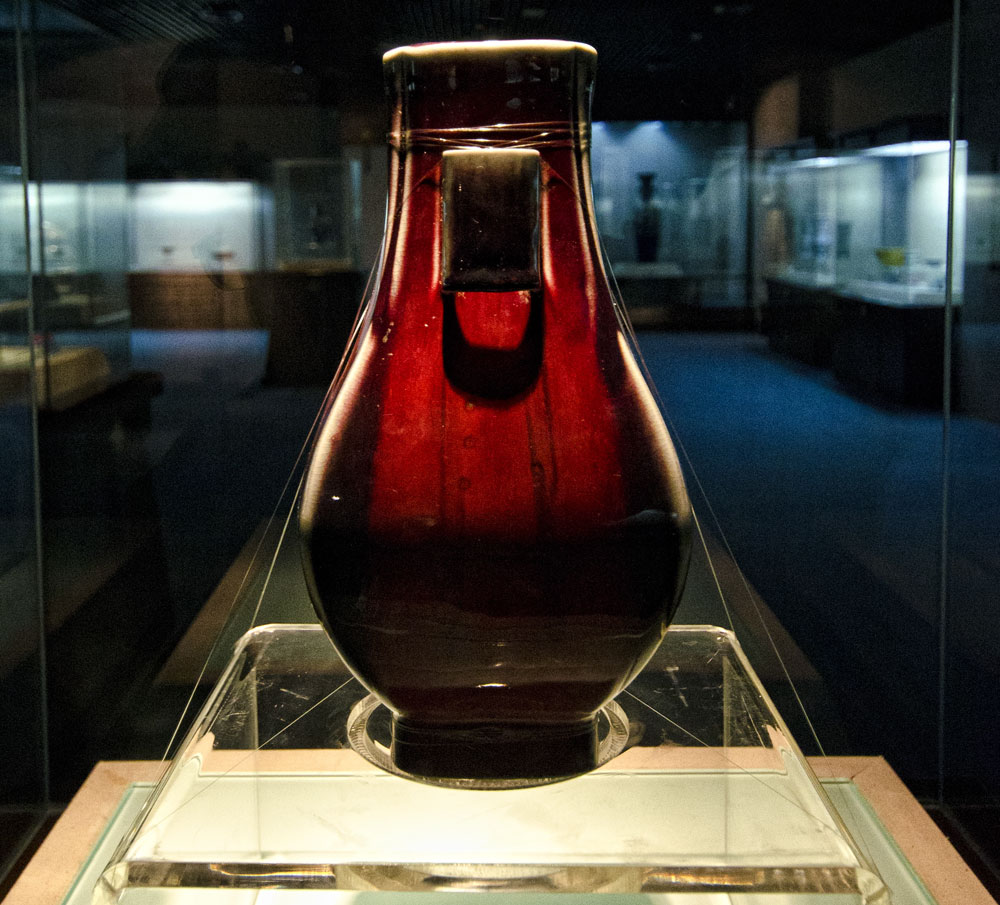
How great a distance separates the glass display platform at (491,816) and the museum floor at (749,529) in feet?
0.64

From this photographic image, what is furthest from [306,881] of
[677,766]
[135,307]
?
[135,307]

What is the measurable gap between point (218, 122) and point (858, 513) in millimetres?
586

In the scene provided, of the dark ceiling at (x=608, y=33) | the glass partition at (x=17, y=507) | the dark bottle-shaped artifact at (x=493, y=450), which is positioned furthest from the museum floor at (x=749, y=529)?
the dark bottle-shaped artifact at (x=493, y=450)

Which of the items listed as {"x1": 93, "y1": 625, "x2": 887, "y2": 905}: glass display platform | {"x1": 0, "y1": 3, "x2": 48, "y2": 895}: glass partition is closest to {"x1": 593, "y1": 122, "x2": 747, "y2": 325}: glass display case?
{"x1": 93, "y1": 625, "x2": 887, "y2": 905}: glass display platform

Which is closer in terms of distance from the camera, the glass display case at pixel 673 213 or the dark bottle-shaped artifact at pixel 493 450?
the dark bottle-shaped artifact at pixel 493 450

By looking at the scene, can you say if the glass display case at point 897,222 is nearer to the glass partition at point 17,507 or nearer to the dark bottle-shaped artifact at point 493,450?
the dark bottle-shaped artifact at point 493,450

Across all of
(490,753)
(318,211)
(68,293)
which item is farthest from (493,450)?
(68,293)

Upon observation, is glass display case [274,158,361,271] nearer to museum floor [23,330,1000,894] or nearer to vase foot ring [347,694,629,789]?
museum floor [23,330,1000,894]

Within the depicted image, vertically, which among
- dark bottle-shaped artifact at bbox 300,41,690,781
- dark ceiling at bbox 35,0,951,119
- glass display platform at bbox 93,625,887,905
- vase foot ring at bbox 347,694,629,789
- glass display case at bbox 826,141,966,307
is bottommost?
glass display platform at bbox 93,625,887,905

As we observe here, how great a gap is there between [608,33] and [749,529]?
40 cm

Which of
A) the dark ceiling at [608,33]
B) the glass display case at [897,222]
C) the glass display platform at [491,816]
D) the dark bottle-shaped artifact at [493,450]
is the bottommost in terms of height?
the glass display platform at [491,816]

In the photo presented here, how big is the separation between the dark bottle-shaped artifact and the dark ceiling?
0.89 ft

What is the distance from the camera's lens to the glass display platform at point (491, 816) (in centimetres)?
54

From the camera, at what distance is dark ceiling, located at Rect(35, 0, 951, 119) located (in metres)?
0.78
